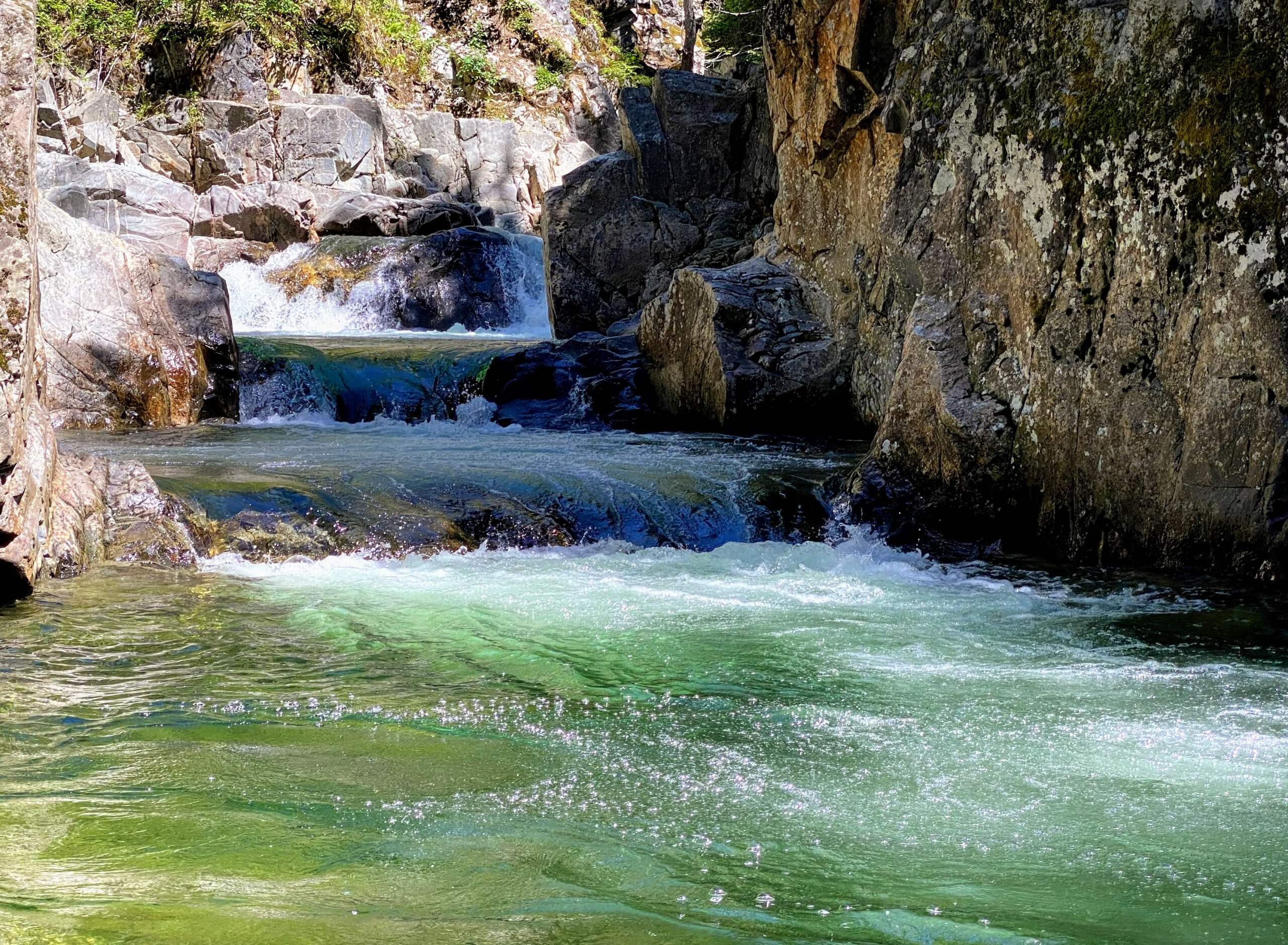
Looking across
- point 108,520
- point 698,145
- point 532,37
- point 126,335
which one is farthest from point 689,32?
point 108,520

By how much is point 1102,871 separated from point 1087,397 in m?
4.40

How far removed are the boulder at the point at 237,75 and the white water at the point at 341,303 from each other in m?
4.63

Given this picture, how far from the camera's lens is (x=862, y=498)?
7.32 meters

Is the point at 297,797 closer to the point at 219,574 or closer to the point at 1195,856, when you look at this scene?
the point at 1195,856

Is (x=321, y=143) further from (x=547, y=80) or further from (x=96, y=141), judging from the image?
(x=547, y=80)

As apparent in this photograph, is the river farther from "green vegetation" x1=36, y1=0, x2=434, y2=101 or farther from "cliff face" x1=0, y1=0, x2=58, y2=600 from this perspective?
"green vegetation" x1=36, y1=0, x2=434, y2=101

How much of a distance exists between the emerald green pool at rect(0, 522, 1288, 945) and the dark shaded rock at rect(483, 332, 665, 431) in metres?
5.77

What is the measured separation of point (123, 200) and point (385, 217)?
3.82 meters

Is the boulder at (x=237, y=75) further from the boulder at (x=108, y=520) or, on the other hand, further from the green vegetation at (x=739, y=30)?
the boulder at (x=108, y=520)

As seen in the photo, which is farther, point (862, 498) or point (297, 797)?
point (862, 498)

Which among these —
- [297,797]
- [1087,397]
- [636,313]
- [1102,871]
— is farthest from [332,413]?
[1102,871]

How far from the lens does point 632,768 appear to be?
3.04 meters

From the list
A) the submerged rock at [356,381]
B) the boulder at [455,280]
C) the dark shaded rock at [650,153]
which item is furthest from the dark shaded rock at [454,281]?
the submerged rock at [356,381]

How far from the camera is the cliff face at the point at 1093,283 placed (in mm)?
5648
